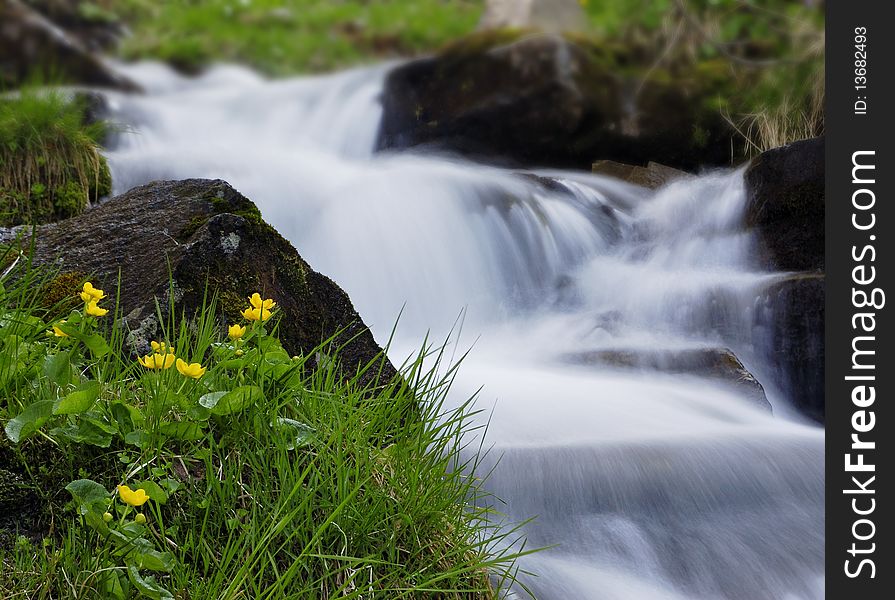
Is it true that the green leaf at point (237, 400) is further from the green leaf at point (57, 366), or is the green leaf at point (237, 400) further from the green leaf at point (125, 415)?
the green leaf at point (57, 366)

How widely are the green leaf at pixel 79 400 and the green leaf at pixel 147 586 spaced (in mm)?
278

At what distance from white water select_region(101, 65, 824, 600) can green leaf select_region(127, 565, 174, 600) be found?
897mm

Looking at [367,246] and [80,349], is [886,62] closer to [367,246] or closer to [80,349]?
[367,246]

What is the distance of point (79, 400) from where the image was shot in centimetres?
125

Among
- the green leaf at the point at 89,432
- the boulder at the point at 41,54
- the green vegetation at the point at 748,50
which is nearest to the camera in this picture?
the green leaf at the point at 89,432

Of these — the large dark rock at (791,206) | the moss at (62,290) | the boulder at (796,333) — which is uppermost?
the large dark rock at (791,206)

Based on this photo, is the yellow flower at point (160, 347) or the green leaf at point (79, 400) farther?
the yellow flower at point (160, 347)

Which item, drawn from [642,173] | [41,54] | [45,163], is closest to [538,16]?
[642,173]

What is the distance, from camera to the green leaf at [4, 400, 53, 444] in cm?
121

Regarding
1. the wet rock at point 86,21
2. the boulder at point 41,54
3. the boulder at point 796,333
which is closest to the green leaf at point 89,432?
the boulder at point 796,333

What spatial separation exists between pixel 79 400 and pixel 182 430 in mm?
167

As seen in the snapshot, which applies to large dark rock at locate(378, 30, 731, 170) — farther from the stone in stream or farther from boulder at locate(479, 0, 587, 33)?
the stone in stream

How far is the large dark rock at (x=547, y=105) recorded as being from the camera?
479cm

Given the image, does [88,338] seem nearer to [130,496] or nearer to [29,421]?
[29,421]
